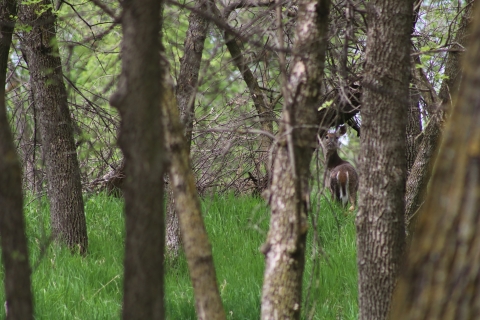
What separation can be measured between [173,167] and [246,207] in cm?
469

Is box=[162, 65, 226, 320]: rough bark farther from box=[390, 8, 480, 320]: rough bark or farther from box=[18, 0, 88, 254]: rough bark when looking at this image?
box=[18, 0, 88, 254]: rough bark

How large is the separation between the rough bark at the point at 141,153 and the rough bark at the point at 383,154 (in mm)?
1825

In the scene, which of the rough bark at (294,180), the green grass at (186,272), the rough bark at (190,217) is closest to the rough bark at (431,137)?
the green grass at (186,272)

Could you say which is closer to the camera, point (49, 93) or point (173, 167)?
point (173, 167)

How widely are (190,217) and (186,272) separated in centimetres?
313

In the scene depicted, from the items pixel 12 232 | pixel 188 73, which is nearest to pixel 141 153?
pixel 12 232

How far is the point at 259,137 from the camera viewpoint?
24.6 ft

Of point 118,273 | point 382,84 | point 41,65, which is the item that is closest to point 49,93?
point 41,65

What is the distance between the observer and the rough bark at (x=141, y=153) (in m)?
1.96

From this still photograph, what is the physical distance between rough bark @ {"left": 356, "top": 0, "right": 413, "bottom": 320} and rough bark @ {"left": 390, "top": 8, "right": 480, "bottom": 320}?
6.53 ft

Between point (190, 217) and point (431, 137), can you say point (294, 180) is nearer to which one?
point (190, 217)

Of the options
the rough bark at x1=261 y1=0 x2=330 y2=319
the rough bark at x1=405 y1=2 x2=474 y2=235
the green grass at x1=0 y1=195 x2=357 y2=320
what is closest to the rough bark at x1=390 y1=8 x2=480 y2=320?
the rough bark at x1=261 y1=0 x2=330 y2=319

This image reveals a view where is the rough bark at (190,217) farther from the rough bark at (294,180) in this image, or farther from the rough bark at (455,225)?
the rough bark at (455,225)

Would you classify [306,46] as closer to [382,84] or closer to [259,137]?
[382,84]
